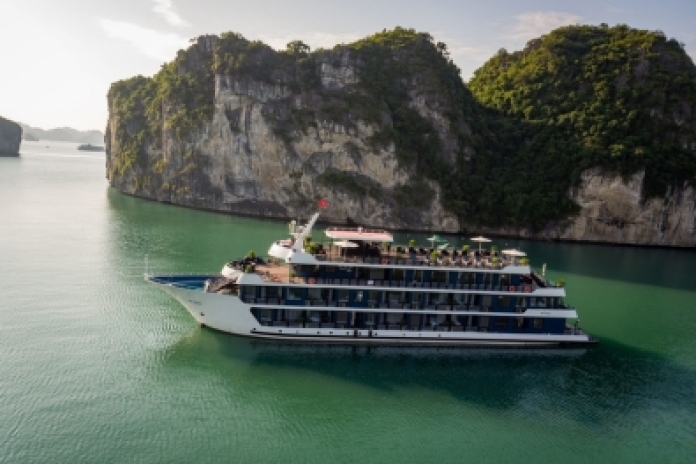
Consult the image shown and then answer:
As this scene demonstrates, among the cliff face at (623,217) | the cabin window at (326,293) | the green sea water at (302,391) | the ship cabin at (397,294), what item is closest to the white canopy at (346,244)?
the ship cabin at (397,294)

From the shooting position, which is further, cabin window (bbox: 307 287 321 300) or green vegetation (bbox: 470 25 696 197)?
green vegetation (bbox: 470 25 696 197)

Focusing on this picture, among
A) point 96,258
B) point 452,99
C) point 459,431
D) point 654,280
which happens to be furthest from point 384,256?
point 452,99

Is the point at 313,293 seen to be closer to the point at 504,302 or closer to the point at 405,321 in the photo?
the point at 405,321

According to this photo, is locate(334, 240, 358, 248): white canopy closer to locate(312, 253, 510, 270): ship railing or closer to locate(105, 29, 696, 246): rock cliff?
locate(312, 253, 510, 270): ship railing

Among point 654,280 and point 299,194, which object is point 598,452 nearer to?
point 654,280

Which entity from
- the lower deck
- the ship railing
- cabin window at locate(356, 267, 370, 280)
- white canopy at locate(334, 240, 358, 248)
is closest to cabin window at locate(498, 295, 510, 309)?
the lower deck

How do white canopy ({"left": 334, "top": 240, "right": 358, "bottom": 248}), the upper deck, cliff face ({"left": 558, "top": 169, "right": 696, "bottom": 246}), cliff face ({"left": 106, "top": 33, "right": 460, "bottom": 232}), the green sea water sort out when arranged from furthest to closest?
1. cliff face ({"left": 106, "top": 33, "right": 460, "bottom": 232})
2. cliff face ({"left": 558, "top": 169, "right": 696, "bottom": 246})
3. the upper deck
4. white canopy ({"left": 334, "top": 240, "right": 358, "bottom": 248})
5. the green sea water
